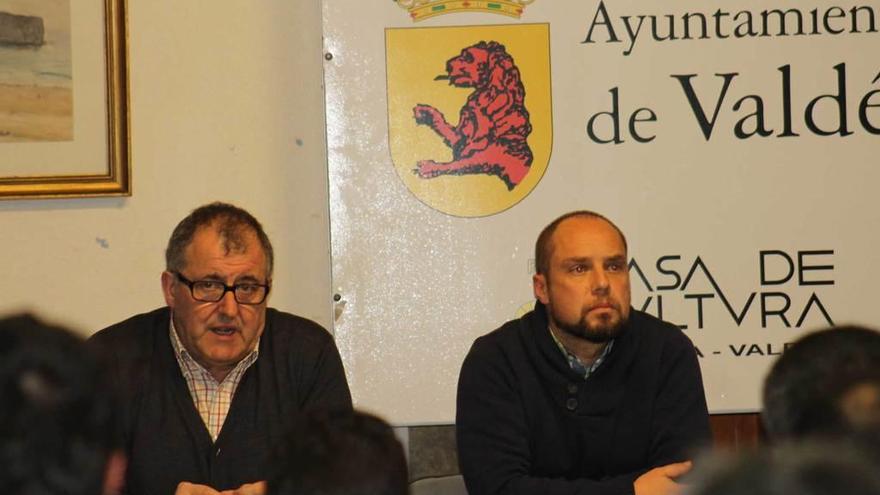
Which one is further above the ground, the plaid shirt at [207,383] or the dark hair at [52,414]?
the dark hair at [52,414]

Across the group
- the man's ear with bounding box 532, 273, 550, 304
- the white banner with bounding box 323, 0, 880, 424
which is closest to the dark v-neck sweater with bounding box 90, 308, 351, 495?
the white banner with bounding box 323, 0, 880, 424

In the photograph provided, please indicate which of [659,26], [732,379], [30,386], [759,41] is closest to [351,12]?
[659,26]

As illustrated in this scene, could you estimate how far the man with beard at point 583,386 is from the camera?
3.56 m

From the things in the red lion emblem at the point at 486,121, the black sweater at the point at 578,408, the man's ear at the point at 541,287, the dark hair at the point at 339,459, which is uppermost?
the red lion emblem at the point at 486,121

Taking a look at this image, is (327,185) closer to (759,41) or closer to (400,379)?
(400,379)

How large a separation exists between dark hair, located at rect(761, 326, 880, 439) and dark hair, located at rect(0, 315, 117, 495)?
2.43 feet

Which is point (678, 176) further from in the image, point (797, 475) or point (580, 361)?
point (797, 475)

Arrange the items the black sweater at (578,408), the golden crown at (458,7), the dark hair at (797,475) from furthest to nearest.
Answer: the golden crown at (458,7), the black sweater at (578,408), the dark hair at (797,475)

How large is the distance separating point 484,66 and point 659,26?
1.87 ft

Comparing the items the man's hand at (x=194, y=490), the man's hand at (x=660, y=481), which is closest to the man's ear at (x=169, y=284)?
the man's hand at (x=194, y=490)

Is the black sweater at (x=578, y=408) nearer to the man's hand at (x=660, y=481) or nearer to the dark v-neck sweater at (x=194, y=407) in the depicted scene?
the man's hand at (x=660, y=481)

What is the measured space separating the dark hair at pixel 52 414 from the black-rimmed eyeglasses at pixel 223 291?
2.06 meters

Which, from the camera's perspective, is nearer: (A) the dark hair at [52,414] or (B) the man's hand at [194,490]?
(A) the dark hair at [52,414]

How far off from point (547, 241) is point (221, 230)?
0.95 meters
